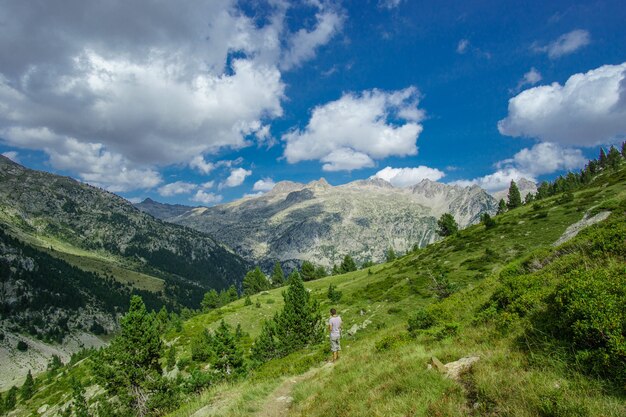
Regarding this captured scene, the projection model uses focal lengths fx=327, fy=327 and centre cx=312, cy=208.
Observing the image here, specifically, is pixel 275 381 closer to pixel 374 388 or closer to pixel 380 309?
pixel 374 388

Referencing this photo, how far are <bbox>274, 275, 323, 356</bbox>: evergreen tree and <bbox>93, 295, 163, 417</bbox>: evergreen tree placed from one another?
47.0ft

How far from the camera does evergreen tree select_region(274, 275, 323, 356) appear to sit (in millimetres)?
37250

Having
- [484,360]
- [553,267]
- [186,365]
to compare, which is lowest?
[186,365]

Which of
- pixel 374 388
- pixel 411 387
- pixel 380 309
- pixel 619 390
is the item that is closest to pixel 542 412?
pixel 619 390

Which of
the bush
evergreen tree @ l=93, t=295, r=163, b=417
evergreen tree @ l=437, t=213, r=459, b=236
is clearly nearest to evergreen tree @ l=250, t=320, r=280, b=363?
evergreen tree @ l=93, t=295, r=163, b=417

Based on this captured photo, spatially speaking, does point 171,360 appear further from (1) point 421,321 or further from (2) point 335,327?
(1) point 421,321

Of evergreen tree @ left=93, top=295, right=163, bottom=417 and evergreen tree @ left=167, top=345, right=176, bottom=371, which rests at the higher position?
evergreen tree @ left=93, top=295, right=163, bottom=417

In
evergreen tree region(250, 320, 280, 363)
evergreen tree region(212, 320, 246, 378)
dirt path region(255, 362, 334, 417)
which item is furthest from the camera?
evergreen tree region(250, 320, 280, 363)

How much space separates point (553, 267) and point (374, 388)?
35.5 ft

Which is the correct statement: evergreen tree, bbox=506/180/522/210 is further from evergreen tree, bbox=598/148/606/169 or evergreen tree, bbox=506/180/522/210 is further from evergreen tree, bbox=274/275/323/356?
evergreen tree, bbox=274/275/323/356

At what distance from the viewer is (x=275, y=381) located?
1580 centimetres

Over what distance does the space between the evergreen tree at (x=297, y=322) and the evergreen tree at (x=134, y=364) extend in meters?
14.3

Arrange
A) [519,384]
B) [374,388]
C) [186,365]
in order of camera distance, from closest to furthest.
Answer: [519,384]
[374,388]
[186,365]

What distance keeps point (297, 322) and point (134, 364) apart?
61.8 feet
